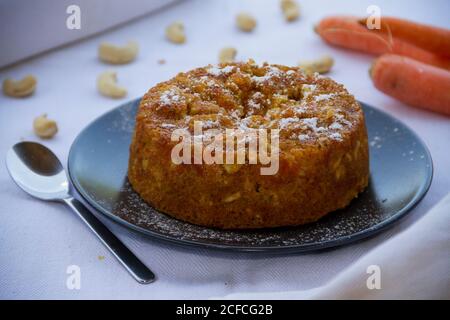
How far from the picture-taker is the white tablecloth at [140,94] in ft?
5.61

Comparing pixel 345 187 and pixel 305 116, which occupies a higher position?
pixel 305 116

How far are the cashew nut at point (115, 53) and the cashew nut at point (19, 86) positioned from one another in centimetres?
38

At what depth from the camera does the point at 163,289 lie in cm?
169

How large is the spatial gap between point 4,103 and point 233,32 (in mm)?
1185

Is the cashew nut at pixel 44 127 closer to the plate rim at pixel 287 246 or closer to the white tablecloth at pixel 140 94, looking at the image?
the white tablecloth at pixel 140 94

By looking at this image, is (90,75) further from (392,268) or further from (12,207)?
(392,268)

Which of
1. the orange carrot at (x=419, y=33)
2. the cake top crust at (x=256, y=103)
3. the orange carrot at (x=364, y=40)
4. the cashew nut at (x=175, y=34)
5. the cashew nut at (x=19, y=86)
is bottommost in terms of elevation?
the cashew nut at (x=19, y=86)

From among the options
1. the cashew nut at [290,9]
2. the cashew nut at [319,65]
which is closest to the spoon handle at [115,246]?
the cashew nut at [319,65]

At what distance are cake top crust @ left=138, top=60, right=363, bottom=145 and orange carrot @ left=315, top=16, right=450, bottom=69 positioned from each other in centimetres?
91

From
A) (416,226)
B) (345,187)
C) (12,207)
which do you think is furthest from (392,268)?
(12,207)

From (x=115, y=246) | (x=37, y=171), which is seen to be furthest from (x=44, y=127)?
(x=115, y=246)

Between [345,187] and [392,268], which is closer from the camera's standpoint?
[392,268]

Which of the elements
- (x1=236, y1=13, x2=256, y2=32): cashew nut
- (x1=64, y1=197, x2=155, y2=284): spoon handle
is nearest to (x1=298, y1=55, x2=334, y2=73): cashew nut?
(x1=236, y1=13, x2=256, y2=32): cashew nut

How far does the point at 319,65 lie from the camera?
290 cm
